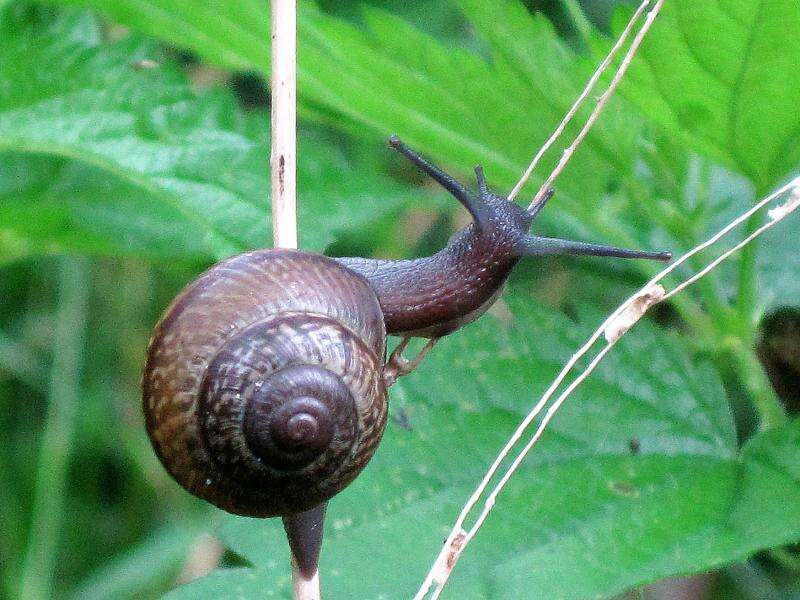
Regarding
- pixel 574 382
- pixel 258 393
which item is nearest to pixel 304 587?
pixel 258 393

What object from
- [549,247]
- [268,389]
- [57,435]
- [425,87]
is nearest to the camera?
[268,389]

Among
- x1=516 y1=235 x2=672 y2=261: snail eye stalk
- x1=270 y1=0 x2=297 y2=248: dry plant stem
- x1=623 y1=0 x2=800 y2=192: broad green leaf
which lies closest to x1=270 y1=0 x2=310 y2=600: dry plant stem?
x1=270 y1=0 x2=297 y2=248: dry plant stem

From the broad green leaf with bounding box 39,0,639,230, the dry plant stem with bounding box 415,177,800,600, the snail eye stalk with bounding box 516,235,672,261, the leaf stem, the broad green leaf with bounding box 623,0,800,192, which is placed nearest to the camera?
the dry plant stem with bounding box 415,177,800,600

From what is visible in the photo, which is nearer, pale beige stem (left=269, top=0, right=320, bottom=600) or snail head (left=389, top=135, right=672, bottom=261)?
pale beige stem (left=269, top=0, right=320, bottom=600)

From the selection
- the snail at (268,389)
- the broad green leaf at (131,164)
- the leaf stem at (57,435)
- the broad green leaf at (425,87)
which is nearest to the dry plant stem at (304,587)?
the snail at (268,389)

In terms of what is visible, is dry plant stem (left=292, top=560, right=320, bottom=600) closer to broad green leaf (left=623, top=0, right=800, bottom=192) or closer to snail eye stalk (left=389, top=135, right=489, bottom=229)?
snail eye stalk (left=389, top=135, right=489, bottom=229)

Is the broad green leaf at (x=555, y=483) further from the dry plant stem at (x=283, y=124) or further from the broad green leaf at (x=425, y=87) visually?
the dry plant stem at (x=283, y=124)

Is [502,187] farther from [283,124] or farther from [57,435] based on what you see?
[57,435]
